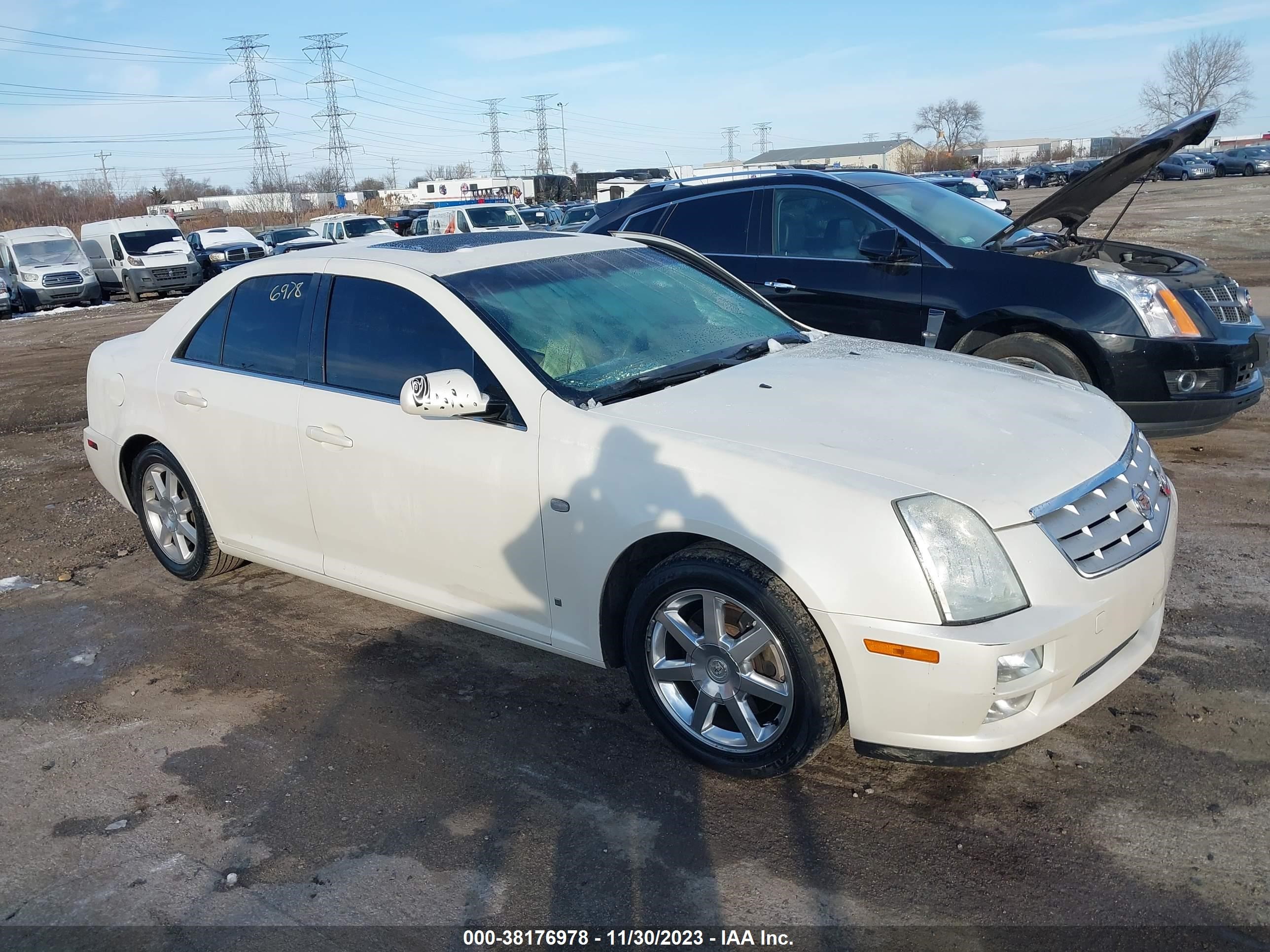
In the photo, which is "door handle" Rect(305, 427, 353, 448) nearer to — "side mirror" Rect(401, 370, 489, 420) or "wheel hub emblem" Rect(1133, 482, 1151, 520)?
"side mirror" Rect(401, 370, 489, 420)

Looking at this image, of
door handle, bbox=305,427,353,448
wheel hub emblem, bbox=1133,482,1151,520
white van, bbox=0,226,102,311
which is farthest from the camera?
white van, bbox=0,226,102,311

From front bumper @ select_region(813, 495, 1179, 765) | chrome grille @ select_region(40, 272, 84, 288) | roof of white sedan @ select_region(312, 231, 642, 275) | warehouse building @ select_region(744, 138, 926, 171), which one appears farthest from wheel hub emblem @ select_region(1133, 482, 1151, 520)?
warehouse building @ select_region(744, 138, 926, 171)

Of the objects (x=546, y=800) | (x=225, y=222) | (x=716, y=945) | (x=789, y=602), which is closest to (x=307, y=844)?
(x=546, y=800)

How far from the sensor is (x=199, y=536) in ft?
17.1

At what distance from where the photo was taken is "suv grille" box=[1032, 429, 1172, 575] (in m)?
3.00

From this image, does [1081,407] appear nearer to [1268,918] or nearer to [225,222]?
[1268,918]

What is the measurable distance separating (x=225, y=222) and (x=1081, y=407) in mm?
72152

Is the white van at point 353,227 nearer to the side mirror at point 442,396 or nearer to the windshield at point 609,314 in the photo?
the windshield at point 609,314

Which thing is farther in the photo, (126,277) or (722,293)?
(126,277)

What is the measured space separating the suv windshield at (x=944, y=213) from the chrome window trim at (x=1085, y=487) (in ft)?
10.8

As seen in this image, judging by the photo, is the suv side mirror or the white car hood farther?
the suv side mirror

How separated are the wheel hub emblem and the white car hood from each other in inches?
5.0

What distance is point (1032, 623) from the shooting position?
9.32 ft

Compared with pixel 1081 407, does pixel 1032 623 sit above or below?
below
